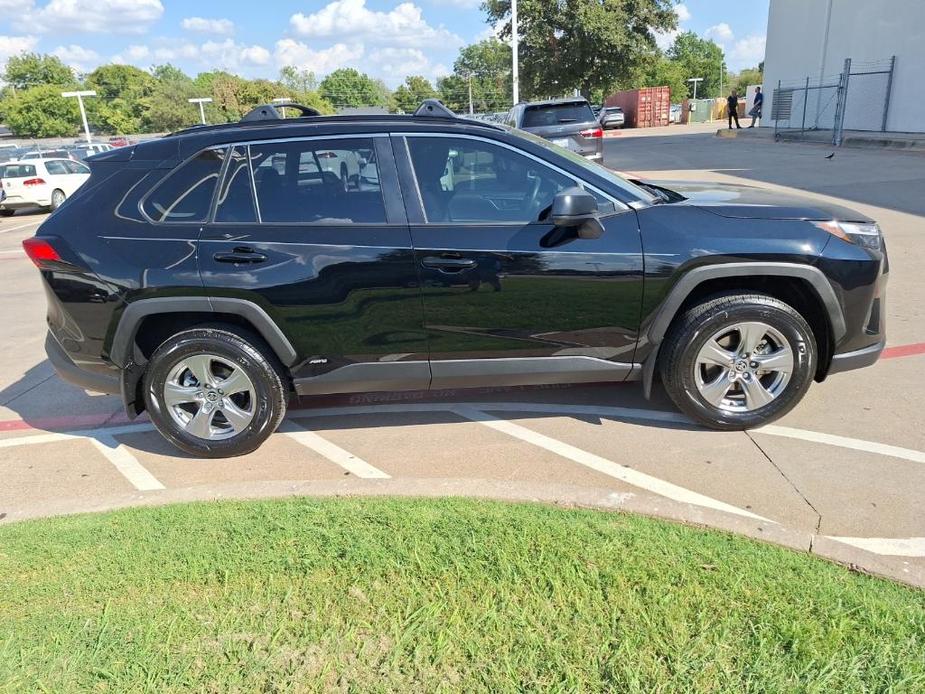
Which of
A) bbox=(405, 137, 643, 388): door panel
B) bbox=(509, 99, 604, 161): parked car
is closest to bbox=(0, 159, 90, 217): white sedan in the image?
bbox=(509, 99, 604, 161): parked car

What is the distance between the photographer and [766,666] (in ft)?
6.85

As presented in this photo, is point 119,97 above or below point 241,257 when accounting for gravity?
above

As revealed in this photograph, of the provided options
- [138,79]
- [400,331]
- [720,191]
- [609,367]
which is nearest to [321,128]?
[400,331]

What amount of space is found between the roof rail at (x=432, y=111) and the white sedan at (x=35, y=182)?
17.6 metres

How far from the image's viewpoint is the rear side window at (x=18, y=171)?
18109mm

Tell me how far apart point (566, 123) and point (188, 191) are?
11.3 meters

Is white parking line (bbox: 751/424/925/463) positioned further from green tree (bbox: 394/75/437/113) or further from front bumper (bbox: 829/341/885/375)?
green tree (bbox: 394/75/437/113)

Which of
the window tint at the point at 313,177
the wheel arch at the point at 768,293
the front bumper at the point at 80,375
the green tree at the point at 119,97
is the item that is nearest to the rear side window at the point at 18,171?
the front bumper at the point at 80,375

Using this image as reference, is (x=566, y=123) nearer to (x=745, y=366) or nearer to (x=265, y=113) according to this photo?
(x=265, y=113)

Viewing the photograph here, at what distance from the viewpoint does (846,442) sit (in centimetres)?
361

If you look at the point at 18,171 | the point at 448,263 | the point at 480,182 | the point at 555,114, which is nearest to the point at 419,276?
the point at 448,263

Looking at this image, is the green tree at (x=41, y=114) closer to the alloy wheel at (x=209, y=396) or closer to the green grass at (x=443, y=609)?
the alloy wheel at (x=209, y=396)

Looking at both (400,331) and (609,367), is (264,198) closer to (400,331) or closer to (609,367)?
(400,331)

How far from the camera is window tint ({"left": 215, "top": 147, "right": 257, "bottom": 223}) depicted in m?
3.58
